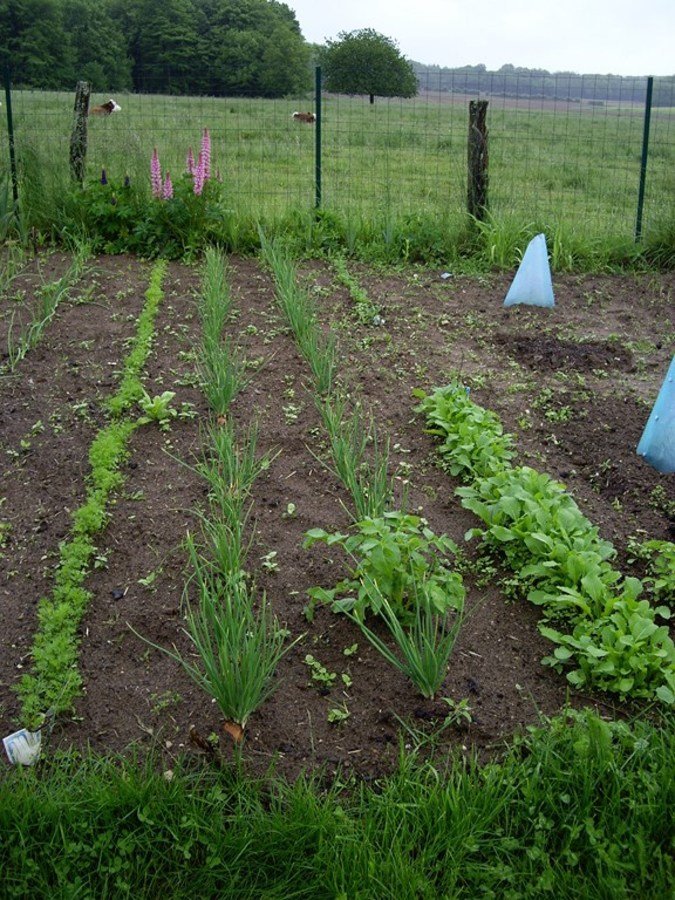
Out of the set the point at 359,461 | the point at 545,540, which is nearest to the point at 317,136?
the point at 359,461

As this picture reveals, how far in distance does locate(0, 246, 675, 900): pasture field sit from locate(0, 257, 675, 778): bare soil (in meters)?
0.01

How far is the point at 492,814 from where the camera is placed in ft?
7.36

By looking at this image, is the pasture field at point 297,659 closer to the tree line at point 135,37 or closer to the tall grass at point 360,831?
the tall grass at point 360,831

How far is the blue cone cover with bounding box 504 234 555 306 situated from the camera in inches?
265

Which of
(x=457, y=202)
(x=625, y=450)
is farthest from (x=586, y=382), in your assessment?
(x=457, y=202)

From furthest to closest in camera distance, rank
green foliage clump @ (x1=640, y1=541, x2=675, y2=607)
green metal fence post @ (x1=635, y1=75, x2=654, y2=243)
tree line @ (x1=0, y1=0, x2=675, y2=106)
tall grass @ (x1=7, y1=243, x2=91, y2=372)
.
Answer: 1. tree line @ (x1=0, y1=0, x2=675, y2=106)
2. green metal fence post @ (x1=635, y1=75, x2=654, y2=243)
3. tall grass @ (x1=7, y1=243, x2=91, y2=372)
4. green foliage clump @ (x1=640, y1=541, x2=675, y2=607)

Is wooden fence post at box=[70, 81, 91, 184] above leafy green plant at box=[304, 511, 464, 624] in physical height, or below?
above

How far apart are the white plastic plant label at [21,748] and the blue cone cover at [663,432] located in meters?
2.92

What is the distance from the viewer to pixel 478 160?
8.40 meters

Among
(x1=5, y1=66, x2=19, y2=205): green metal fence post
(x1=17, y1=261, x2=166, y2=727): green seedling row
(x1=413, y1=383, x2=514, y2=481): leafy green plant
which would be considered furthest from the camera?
(x1=5, y1=66, x2=19, y2=205): green metal fence post

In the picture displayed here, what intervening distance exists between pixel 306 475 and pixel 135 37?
25.6 m

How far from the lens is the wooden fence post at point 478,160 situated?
828 centimetres

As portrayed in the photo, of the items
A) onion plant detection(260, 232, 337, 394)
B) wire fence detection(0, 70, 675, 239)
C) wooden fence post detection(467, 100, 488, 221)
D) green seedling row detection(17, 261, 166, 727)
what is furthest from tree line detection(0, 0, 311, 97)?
green seedling row detection(17, 261, 166, 727)

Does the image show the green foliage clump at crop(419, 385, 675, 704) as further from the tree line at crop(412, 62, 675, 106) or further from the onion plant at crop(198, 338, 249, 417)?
the tree line at crop(412, 62, 675, 106)
